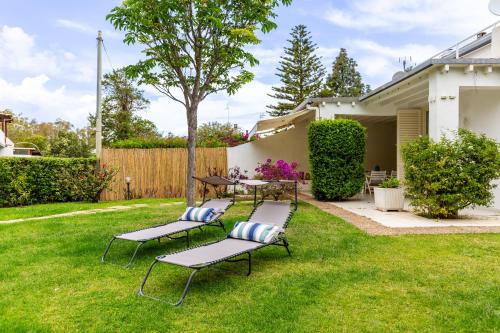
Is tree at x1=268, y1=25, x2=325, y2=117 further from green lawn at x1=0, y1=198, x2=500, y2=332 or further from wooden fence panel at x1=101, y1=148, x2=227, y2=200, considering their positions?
green lawn at x1=0, y1=198, x2=500, y2=332

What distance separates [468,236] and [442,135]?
3.49m

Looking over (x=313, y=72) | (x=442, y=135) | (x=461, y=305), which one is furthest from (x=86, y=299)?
(x=313, y=72)

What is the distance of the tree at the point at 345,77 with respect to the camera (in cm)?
4600

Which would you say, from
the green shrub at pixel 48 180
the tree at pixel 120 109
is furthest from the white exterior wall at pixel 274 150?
the tree at pixel 120 109

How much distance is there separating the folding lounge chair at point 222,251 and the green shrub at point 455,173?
4036 mm

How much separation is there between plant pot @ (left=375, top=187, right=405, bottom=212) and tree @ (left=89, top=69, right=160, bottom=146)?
81.9 ft

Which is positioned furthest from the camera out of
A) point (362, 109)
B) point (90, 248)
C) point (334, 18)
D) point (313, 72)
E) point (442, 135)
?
point (313, 72)

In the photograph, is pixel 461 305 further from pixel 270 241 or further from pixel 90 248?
pixel 90 248

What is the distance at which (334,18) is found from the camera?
19.1m

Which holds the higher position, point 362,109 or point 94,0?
point 94,0

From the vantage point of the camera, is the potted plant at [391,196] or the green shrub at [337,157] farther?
the green shrub at [337,157]

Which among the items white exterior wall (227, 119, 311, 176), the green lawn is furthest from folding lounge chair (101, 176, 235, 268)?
white exterior wall (227, 119, 311, 176)

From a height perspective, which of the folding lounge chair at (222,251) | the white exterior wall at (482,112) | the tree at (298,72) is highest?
the tree at (298,72)

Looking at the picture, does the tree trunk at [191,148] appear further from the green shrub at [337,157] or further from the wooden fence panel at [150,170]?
the wooden fence panel at [150,170]
